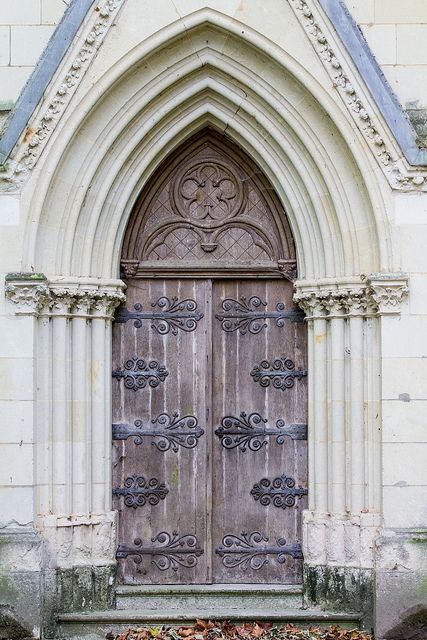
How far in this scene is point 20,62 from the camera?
7.78 metres

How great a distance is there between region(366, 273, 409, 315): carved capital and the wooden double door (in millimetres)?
A: 960

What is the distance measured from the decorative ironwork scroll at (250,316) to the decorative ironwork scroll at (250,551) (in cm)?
169

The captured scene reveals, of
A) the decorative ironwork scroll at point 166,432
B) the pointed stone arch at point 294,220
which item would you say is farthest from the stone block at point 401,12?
the decorative ironwork scroll at point 166,432

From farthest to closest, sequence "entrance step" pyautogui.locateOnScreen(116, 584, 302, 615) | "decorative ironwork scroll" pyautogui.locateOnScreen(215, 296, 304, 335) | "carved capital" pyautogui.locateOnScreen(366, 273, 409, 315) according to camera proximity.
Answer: "decorative ironwork scroll" pyautogui.locateOnScreen(215, 296, 304, 335) → "entrance step" pyautogui.locateOnScreen(116, 584, 302, 615) → "carved capital" pyautogui.locateOnScreen(366, 273, 409, 315)

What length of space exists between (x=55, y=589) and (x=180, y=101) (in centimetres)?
392

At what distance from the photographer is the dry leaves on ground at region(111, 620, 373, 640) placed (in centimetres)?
751

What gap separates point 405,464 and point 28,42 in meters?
4.32

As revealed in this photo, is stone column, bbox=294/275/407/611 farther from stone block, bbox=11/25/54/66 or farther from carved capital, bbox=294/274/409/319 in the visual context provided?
stone block, bbox=11/25/54/66

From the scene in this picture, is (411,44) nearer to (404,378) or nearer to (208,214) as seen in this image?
(208,214)

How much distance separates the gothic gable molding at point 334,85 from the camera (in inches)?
299

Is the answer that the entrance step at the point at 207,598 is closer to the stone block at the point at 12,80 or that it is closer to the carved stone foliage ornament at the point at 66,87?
the carved stone foliage ornament at the point at 66,87

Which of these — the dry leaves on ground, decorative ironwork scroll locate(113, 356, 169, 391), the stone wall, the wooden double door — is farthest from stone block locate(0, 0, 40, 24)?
the dry leaves on ground

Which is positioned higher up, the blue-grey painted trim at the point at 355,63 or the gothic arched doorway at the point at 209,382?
the blue-grey painted trim at the point at 355,63

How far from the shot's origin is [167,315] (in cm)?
838
